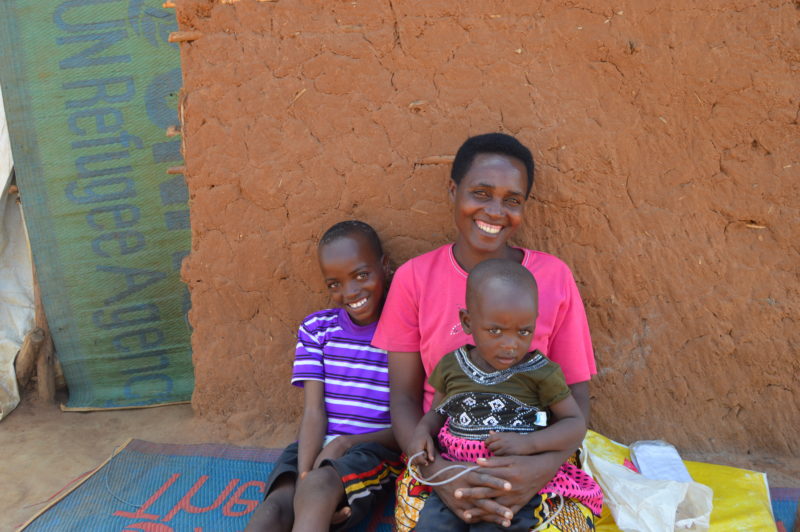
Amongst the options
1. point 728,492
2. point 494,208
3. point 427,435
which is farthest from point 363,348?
point 728,492

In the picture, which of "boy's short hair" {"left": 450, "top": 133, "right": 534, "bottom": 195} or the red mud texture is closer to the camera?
"boy's short hair" {"left": 450, "top": 133, "right": 534, "bottom": 195}

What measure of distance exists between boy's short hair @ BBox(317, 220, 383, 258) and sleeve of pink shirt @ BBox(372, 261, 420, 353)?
27 cm

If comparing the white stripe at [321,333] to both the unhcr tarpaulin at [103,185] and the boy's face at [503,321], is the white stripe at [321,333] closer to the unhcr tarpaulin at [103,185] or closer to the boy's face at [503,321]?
the boy's face at [503,321]

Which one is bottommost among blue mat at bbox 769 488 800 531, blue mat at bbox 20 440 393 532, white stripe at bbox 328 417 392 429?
blue mat at bbox 769 488 800 531

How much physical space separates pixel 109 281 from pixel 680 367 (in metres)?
3.25

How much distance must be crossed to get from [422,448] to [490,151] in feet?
3.39

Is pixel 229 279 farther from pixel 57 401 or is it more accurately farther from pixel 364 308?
pixel 57 401

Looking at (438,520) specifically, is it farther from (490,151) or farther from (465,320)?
(490,151)

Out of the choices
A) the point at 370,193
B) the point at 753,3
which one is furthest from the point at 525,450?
the point at 753,3

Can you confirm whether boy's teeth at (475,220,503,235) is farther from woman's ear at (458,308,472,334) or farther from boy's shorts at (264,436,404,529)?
boy's shorts at (264,436,404,529)

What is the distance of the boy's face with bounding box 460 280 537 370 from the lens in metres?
1.93

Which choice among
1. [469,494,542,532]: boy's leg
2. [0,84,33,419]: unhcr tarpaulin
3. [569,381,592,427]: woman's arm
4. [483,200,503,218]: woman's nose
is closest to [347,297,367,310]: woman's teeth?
[483,200,503,218]: woman's nose

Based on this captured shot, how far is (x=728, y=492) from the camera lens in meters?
2.40

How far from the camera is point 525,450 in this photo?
192 centimetres
